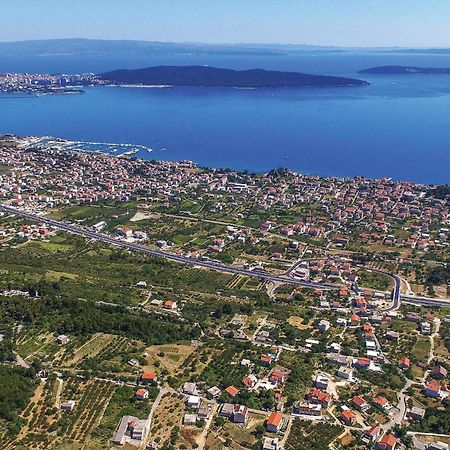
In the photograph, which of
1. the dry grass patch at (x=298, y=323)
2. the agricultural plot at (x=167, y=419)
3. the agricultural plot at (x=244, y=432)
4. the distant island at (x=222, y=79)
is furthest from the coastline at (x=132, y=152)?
the distant island at (x=222, y=79)

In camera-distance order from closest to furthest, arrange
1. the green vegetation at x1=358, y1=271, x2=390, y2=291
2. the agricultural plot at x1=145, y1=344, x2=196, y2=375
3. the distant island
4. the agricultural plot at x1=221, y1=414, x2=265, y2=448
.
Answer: the agricultural plot at x1=221, y1=414, x2=265, y2=448, the agricultural plot at x1=145, y1=344, x2=196, y2=375, the green vegetation at x1=358, y1=271, x2=390, y2=291, the distant island

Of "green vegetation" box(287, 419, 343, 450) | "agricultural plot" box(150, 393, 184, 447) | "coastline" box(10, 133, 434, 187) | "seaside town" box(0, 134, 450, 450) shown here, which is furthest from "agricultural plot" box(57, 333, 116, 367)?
"coastline" box(10, 133, 434, 187)

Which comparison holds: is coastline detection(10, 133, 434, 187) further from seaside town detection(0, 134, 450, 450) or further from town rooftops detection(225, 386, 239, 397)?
town rooftops detection(225, 386, 239, 397)

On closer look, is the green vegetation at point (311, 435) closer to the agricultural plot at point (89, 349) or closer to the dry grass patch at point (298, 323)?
the dry grass patch at point (298, 323)

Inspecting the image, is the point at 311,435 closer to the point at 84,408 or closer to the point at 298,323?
the point at 84,408

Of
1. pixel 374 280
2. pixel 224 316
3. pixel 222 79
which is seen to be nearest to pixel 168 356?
pixel 224 316

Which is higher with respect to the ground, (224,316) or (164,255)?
(164,255)
